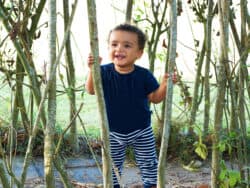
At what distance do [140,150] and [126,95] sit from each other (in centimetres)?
40

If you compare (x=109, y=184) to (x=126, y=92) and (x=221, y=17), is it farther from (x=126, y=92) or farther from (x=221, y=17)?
(x=126, y=92)

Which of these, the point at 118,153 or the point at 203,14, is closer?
the point at 118,153

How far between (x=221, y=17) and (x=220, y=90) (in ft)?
1.06

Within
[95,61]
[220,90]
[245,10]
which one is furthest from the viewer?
[245,10]

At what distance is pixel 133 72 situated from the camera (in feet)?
9.44

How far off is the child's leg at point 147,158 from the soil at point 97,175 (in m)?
0.35

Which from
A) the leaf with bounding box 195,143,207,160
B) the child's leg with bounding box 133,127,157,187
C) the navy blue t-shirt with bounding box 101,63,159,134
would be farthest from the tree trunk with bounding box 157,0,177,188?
the child's leg with bounding box 133,127,157,187

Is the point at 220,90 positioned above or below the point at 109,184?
above

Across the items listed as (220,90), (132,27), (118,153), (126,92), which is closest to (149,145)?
(118,153)

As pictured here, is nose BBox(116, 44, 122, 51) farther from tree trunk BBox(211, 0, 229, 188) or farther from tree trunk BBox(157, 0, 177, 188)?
tree trunk BBox(157, 0, 177, 188)

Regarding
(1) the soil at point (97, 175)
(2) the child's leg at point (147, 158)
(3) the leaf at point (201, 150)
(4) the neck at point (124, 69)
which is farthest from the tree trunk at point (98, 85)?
(1) the soil at point (97, 175)

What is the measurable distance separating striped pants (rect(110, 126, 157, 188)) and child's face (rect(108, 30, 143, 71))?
0.42 metres

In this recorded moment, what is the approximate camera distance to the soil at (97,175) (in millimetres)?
3557

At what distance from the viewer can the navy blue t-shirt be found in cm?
284
